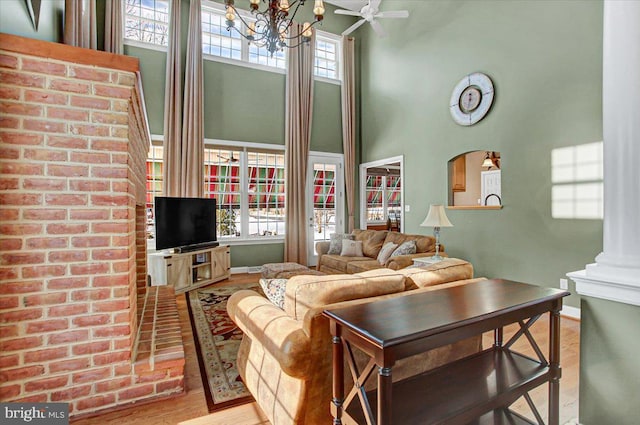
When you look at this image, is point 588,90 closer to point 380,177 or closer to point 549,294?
point 549,294

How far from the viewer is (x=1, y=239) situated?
1523mm

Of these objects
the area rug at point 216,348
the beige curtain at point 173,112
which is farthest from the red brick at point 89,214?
the beige curtain at point 173,112

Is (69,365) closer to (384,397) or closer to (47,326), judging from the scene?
(47,326)

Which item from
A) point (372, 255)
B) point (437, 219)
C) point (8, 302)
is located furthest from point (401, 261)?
point (8, 302)

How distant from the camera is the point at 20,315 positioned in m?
1.58

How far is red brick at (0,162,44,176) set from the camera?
153cm

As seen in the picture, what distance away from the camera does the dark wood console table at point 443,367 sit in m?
A: 1.10

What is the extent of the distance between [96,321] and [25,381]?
0.40 m

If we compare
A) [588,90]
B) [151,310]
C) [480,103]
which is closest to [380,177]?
[480,103]

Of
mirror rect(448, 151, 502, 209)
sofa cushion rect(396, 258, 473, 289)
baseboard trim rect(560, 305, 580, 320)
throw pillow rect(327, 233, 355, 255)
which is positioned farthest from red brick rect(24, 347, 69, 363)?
mirror rect(448, 151, 502, 209)

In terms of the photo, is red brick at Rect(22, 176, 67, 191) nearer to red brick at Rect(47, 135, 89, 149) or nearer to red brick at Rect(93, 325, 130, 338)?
red brick at Rect(47, 135, 89, 149)

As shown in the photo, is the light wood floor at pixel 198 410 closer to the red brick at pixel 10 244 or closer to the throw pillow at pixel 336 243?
the red brick at pixel 10 244

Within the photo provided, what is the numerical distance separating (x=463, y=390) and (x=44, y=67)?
8.23 ft

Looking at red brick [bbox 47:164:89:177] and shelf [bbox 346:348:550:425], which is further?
red brick [bbox 47:164:89:177]
